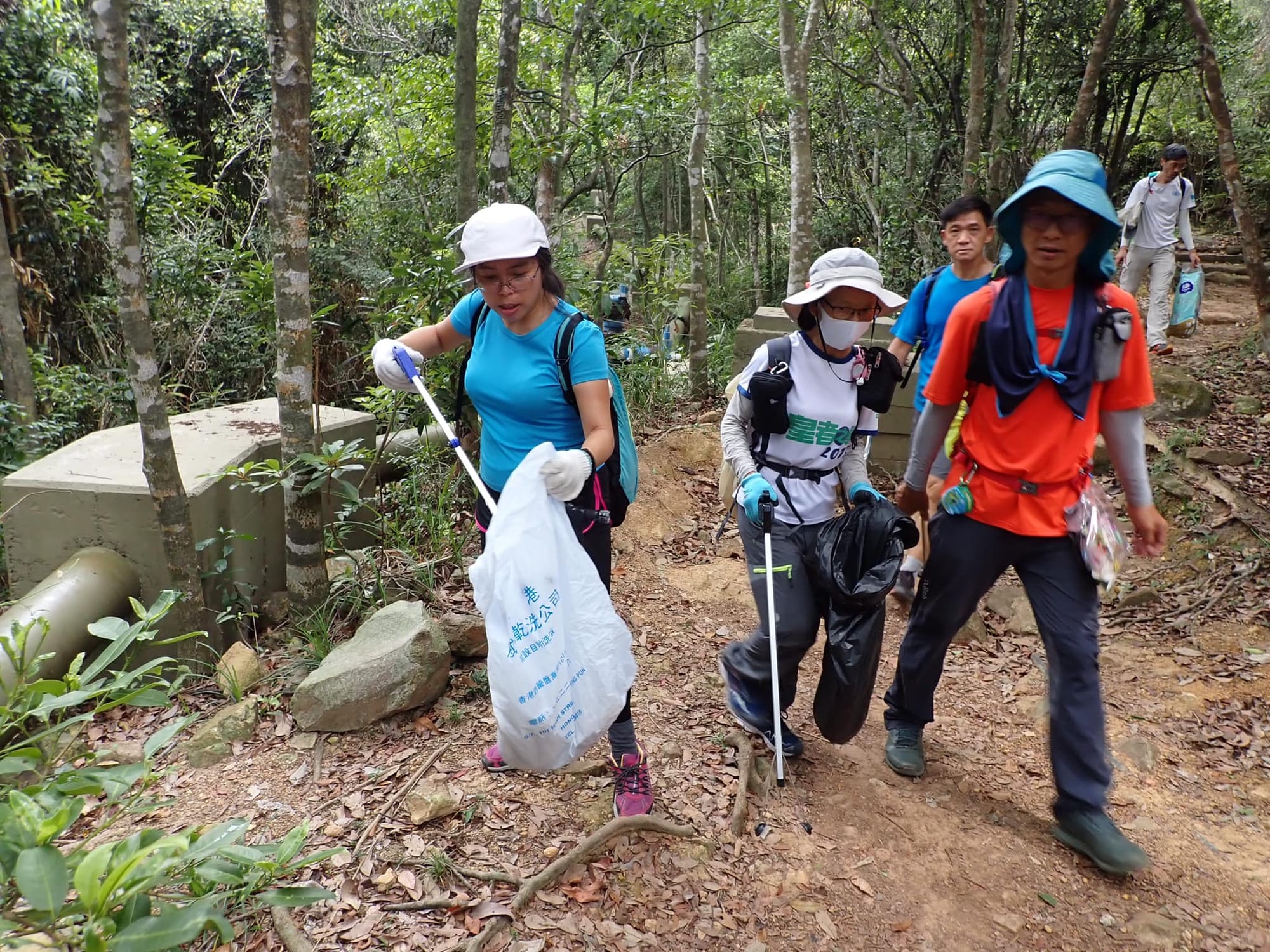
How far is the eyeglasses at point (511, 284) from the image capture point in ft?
8.29

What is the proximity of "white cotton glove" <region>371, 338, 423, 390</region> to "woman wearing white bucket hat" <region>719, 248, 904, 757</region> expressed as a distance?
3.83ft

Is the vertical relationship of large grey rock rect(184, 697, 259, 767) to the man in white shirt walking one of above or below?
below

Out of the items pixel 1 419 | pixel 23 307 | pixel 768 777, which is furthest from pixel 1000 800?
pixel 23 307

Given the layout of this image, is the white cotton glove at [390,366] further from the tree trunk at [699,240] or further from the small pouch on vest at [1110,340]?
the tree trunk at [699,240]

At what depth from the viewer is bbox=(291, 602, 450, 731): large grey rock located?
11.3 ft

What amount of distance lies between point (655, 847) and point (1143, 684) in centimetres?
285

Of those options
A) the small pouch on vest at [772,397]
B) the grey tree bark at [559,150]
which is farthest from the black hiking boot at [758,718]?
the grey tree bark at [559,150]

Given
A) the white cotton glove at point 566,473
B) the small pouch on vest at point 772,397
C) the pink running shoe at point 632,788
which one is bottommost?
the pink running shoe at point 632,788

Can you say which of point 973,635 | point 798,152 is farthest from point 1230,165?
point 798,152

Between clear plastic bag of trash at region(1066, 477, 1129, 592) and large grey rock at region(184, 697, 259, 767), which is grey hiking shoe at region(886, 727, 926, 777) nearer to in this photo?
clear plastic bag of trash at region(1066, 477, 1129, 592)

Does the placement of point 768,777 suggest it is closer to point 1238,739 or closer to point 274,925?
point 274,925

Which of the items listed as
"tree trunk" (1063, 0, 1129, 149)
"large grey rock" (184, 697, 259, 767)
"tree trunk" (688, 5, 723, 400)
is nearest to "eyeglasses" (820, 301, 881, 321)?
"large grey rock" (184, 697, 259, 767)

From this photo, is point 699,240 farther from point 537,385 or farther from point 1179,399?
point 537,385

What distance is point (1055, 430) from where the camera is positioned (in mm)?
2609
